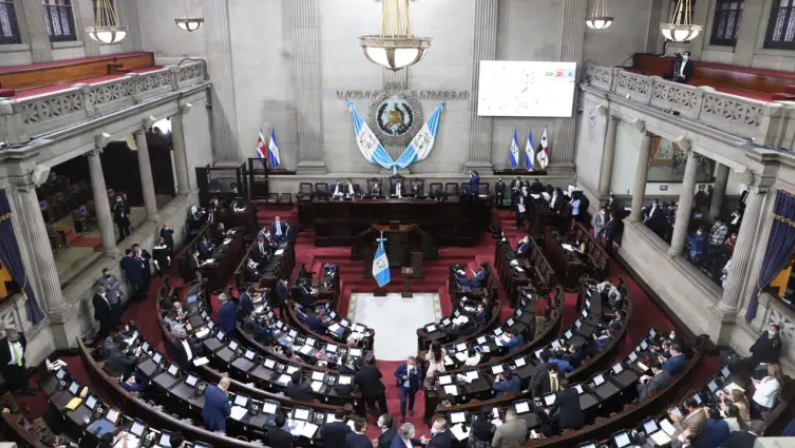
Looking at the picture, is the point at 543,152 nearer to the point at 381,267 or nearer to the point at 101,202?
the point at 381,267

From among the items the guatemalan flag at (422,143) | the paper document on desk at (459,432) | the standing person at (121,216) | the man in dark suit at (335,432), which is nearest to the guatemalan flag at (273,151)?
the guatemalan flag at (422,143)

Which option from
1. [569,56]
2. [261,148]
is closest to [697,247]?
[569,56]

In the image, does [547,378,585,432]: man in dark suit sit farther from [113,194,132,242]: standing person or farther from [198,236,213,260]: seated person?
[113,194,132,242]: standing person

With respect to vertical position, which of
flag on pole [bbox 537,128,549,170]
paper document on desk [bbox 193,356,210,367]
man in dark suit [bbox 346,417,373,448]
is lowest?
paper document on desk [bbox 193,356,210,367]

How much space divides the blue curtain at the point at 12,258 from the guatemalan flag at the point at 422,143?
1277 cm

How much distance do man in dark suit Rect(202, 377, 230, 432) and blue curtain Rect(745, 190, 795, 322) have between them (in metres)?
10.0

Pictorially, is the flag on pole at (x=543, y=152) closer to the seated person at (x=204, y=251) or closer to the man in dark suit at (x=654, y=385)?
the seated person at (x=204, y=251)

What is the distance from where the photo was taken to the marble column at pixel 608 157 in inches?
704

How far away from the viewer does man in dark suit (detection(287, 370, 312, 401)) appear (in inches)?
386

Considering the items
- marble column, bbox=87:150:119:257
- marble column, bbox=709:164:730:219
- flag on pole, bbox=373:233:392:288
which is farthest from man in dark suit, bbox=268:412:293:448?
marble column, bbox=709:164:730:219

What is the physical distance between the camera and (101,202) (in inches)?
534

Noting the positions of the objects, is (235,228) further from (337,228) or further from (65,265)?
(65,265)

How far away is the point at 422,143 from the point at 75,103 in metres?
11.7

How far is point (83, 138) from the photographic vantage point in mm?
12430
